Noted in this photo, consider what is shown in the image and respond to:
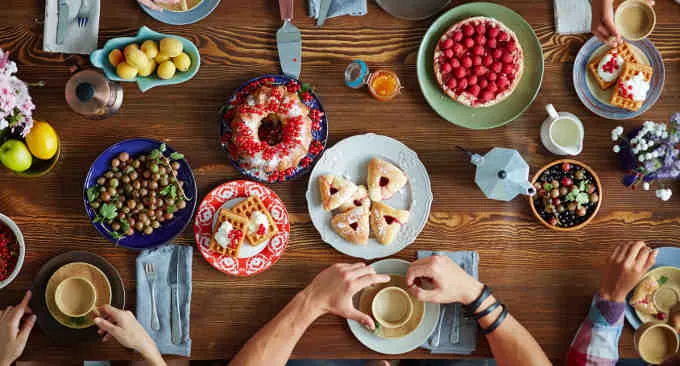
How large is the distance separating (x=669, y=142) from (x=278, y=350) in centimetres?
154

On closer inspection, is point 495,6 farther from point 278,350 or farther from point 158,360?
point 158,360

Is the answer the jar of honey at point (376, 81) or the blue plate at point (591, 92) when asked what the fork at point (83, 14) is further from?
the blue plate at point (591, 92)

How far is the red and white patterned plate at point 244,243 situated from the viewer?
73.1 inches

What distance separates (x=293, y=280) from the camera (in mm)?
1899

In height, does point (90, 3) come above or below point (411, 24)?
below

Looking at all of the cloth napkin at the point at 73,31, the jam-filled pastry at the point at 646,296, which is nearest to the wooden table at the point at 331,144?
Result: the cloth napkin at the point at 73,31

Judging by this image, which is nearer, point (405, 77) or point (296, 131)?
point (296, 131)

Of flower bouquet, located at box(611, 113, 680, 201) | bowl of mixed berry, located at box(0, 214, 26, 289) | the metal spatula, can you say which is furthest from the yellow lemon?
flower bouquet, located at box(611, 113, 680, 201)

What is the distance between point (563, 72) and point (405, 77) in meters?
0.60

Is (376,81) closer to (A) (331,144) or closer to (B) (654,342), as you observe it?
(A) (331,144)

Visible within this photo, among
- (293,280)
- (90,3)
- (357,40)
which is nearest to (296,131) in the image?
(357,40)

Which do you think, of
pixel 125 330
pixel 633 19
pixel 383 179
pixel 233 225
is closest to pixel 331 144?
pixel 383 179

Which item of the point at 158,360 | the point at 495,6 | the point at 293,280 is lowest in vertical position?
the point at 158,360

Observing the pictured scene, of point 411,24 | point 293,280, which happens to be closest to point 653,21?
point 411,24
